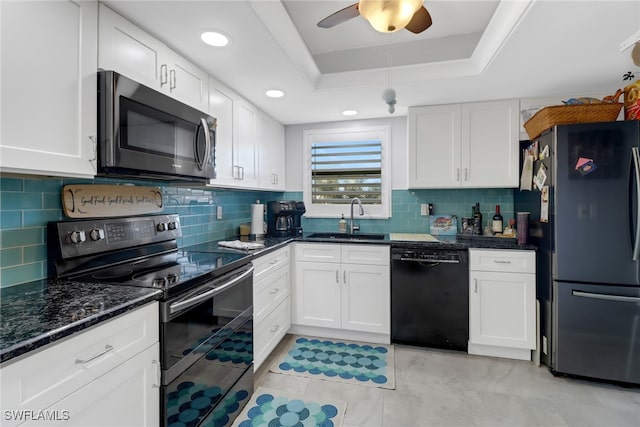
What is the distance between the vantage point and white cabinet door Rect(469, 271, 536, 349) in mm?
2348

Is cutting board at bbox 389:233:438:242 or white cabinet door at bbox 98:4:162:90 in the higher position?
white cabinet door at bbox 98:4:162:90

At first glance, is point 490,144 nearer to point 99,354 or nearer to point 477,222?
point 477,222

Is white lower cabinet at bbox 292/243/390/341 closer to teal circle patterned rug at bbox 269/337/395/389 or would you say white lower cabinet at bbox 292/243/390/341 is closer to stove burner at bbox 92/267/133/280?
teal circle patterned rug at bbox 269/337/395/389

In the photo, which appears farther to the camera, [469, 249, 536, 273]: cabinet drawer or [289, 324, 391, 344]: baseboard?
[289, 324, 391, 344]: baseboard

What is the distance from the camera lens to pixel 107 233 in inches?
62.2

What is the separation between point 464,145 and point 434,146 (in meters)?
0.25

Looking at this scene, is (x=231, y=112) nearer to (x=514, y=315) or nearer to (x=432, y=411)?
(x=432, y=411)

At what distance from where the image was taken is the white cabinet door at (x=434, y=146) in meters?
2.73

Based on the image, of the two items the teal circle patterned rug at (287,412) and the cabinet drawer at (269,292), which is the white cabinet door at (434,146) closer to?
the cabinet drawer at (269,292)

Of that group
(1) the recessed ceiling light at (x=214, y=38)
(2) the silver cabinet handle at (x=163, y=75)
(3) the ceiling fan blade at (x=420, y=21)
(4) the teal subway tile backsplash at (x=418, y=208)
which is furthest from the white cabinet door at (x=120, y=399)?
(4) the teal subway tile backsplash at (x=418, y=208)

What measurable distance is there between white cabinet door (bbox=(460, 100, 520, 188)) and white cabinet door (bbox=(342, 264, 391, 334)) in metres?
1.16

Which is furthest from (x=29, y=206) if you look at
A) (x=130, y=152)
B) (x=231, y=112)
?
(x=231, y=112)

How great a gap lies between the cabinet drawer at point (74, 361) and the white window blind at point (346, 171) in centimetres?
241

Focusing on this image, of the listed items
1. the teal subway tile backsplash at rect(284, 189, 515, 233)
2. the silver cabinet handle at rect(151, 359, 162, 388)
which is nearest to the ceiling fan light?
the silver cabinet handle at rect(151, 359, 162, 388)
